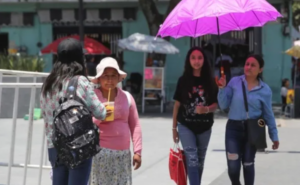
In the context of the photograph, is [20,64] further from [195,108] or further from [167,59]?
[195,108]

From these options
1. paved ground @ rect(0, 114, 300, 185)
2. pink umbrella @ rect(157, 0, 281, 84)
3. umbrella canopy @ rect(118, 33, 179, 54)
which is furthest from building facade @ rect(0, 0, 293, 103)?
pink umbrella @ rect(157, 0, 281, 84)

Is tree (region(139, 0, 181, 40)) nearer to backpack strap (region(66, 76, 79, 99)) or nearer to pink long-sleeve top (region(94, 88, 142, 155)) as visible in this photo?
pink long-sleeve top (region(94, 88, 142, 155))

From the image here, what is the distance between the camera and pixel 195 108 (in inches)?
247

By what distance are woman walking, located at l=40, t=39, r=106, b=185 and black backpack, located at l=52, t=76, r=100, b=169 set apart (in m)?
0.08

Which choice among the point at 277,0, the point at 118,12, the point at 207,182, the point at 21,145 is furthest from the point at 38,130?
the point at 277,0

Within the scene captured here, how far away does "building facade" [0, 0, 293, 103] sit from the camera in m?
21.4

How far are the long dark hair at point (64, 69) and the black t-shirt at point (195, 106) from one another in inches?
81.2

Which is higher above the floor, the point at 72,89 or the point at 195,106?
the point at 72,89

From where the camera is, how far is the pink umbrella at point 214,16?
19.6 feet

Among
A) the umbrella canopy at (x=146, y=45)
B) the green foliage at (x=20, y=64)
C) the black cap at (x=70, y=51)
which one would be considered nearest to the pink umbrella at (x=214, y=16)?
the black cap at (x=70, y=51)

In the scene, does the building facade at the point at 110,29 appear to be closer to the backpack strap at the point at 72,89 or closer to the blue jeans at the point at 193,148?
the blue jeans at the point at 193,148

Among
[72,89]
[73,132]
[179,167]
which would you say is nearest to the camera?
[73,132]

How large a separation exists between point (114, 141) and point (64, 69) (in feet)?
2.76

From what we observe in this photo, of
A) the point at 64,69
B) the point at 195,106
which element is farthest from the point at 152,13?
the point at 64,69
